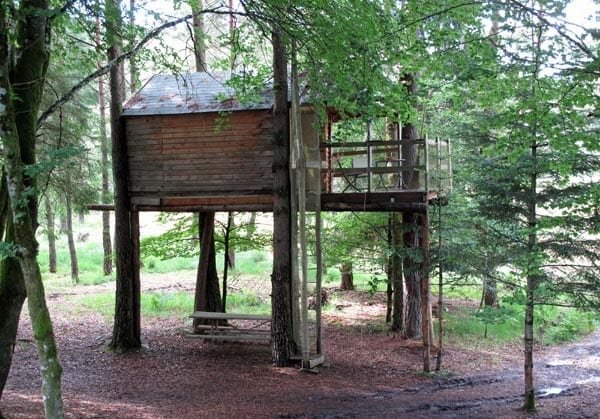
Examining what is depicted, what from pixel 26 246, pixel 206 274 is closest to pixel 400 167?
pixel 206 274

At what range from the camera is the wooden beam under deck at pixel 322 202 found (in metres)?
12.0

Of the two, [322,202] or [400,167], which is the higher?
[400,167]

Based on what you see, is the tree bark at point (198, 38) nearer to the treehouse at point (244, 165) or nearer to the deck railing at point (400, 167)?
the treehouse at point (244, 165)

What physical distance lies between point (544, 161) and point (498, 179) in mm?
1428

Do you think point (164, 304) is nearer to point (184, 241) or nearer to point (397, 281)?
point (184, 241)

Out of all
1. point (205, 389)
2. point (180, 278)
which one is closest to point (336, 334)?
point (205, 389)

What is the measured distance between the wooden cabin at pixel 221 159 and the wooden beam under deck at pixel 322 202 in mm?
22

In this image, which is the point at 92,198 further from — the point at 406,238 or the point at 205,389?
the point at 406,238

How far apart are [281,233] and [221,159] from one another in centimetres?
226

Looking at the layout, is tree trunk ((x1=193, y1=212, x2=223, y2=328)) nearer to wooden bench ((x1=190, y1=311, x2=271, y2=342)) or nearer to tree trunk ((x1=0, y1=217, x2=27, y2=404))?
wooden bench ((x1=190, y1=311, x2=271, y2=342))

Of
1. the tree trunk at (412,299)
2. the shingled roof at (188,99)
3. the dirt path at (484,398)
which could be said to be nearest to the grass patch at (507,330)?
the tree trunk at (412,299)

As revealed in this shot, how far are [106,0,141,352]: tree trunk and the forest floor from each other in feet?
1.64

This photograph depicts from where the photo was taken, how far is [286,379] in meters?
11.3

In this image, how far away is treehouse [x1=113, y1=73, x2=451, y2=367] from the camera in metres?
11.9
